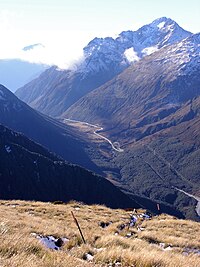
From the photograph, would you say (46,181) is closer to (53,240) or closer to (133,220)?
(133,220)

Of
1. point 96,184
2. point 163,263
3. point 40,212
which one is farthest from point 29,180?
point 163,263

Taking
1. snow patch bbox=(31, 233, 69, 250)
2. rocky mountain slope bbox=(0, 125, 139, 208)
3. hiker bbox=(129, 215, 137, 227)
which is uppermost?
snow patch bbox=(31, 233, 69, 250)

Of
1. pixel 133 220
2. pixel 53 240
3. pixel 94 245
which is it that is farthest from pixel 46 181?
pixel 94 245

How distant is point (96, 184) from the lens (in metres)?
167

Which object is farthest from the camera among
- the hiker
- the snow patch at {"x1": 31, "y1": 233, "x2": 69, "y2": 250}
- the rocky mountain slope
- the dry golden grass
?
the rocky mountain slope

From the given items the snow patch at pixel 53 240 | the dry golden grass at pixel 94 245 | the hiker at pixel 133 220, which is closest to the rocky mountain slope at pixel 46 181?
the hiker at pixel 133 220

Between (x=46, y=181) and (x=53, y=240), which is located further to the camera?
(x=46, y=181)

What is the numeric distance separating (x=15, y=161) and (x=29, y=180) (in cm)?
1131

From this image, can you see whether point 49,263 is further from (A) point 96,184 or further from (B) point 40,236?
(A) point 96,184

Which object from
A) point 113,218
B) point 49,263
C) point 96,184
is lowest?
point 96,184

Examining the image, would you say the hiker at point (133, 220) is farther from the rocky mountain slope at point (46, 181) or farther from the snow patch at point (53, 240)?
the rocky mountain slope at point (46, 181)

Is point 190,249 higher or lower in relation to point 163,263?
lower

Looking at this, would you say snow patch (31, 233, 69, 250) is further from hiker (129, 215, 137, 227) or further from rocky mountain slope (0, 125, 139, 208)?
rocky mountain slope (0, 125, 139, 208)

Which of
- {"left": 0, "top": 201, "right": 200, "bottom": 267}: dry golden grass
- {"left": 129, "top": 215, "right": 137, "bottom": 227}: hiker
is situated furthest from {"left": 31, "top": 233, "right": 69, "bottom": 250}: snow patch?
{"left": 129, "top": 215, "right": 137, "bottom": 227}: hiker
